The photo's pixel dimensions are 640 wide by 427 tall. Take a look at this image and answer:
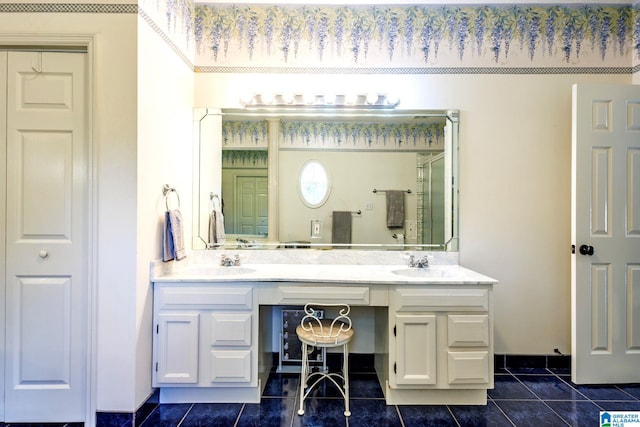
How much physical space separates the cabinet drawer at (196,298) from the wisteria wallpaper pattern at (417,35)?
5.77 feet

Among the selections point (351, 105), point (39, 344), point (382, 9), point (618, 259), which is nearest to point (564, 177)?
point (618, 259)

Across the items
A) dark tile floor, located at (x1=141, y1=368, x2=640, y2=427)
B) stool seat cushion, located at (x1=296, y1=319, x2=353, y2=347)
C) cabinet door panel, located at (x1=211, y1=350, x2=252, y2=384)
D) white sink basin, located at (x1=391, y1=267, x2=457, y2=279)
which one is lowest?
dark tile floor, located at (x1=141, y1=368, x2=640, y2=427)

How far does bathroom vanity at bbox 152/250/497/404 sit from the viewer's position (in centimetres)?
188

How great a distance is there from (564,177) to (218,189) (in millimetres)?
2726

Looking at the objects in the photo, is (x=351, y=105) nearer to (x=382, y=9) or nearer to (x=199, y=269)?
(x=382, y=9)

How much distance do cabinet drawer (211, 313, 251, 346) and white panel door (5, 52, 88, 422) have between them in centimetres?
70

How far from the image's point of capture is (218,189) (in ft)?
8.09

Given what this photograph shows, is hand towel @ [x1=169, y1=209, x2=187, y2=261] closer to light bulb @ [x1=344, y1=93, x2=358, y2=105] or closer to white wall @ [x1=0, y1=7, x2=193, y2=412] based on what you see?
white wall @ [x1=0, y1=7, x2=193, y2=412]

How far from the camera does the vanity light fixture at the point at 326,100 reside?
7.84ft

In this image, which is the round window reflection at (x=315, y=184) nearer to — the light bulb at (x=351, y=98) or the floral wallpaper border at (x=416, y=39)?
the light bulb at (x=351, y=98)

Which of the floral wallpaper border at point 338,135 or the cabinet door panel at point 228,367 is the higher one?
the floral wallpaper border at point 338,135

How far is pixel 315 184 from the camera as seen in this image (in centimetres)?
245

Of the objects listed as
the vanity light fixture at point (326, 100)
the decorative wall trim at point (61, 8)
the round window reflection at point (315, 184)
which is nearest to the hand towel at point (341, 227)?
the round window reflection at point (315, 184)

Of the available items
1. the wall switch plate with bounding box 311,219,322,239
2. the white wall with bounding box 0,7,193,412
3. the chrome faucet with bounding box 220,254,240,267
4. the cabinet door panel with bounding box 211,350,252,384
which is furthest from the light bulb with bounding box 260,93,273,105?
the cabinet door panel with bounding box 211,350,252,384
